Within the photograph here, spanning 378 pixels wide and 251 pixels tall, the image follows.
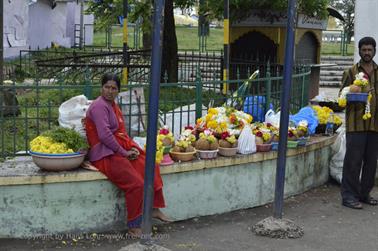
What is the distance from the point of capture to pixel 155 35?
173 inches

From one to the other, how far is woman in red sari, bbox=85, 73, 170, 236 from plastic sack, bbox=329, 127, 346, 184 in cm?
307

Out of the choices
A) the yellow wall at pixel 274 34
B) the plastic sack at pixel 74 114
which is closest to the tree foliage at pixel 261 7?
the yellow wall at pixel 274 34

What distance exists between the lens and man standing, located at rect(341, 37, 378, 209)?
20.4 ft

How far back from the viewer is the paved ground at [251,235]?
506 centimetres

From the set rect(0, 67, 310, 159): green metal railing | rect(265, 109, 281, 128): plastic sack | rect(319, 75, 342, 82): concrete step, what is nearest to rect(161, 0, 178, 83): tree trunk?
rect(0, 67, 310, 159): green metal railing

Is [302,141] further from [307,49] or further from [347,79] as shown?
[307,49]

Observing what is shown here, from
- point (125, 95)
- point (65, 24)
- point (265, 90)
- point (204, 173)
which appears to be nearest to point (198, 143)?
point (204, 173)

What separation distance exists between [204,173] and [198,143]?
311 millimetres

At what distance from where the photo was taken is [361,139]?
20.6 feet

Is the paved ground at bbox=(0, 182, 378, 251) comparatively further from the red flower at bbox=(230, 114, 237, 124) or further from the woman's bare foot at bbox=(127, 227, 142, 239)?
the red flower at bbox=(230, 114, 237, 124)

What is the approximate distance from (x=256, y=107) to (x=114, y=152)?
2.50m

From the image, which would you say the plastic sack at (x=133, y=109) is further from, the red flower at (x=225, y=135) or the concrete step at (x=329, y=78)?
the concrete step at (x=329, y=78)

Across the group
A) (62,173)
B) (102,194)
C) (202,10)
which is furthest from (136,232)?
(202,10)

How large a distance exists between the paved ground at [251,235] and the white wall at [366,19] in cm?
240
